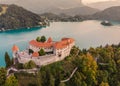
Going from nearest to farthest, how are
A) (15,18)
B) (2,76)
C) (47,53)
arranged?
(2,76) < (47,53) < (15,18)

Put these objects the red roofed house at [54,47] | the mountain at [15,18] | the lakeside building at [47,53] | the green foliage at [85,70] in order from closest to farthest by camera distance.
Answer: the green foliage at [85,70], the lakeside building at [47,53], the red roofed house at [54,47], the mountain at [15,18]

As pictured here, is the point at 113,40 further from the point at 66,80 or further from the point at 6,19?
the point at 6,19

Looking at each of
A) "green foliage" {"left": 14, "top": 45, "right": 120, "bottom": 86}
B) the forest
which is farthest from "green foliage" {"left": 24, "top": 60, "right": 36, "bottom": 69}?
"green foliage" {"left": 14, "top": 45, "right": 120, "bottom": 86}

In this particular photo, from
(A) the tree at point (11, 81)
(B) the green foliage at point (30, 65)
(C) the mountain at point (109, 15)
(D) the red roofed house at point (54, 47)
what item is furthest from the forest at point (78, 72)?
(C) the mountain at point (109, 15)

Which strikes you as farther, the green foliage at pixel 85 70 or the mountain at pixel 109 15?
the mountain at pixel 109 15

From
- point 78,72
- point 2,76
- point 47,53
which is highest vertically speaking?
point 47,53

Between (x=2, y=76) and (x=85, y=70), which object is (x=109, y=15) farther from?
(x=2, y=76)

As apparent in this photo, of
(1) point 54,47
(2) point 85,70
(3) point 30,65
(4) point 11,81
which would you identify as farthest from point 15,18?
(4) point 11,81

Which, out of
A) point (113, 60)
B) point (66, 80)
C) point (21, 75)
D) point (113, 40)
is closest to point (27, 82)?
point (21, 75)

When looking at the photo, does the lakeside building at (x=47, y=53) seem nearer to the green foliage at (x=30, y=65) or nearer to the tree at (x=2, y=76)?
the green foliage at (x=30, y=65)
